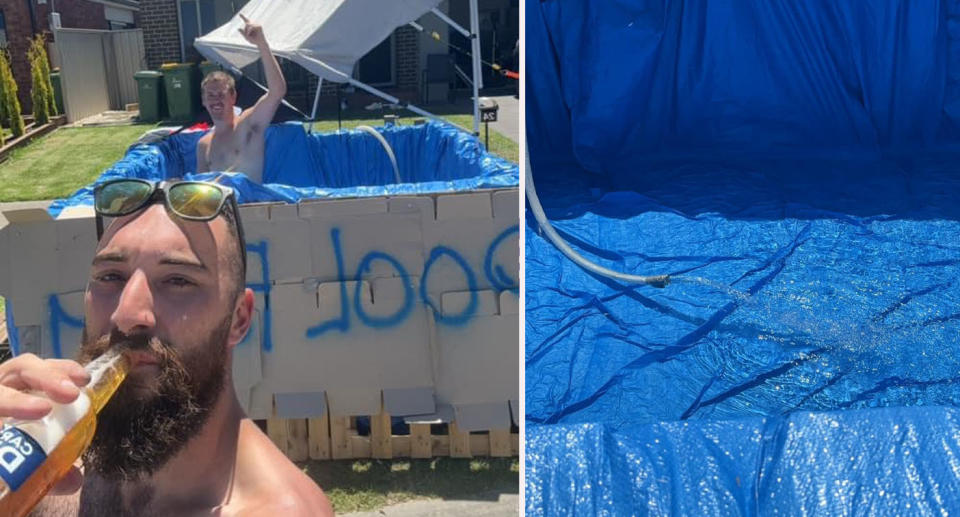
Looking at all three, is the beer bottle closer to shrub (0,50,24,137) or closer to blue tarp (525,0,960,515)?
blue tarp (525,0,960,515)

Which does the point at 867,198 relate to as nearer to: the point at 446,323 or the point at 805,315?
the point at 805,315

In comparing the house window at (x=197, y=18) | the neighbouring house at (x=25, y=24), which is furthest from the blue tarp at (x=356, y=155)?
the neighbouring house at (x=25, y=24)

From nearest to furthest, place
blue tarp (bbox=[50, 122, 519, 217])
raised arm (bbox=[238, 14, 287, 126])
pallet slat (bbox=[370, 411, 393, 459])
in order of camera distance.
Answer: raised arm (bbox=[238, 14, 287, 126]) < pallet slat (bbox=[370, 411, 393, 459]) < blue tarp (bbox=[50, 122, 519, 217])

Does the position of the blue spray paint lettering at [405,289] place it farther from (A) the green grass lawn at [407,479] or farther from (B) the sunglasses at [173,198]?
(B) the sunglasses at [173,198]

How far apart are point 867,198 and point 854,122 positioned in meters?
1.54

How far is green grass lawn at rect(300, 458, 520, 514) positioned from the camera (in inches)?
125

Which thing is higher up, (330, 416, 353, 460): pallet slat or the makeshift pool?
the makeshift pool

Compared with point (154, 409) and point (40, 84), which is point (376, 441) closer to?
point (154, 409)

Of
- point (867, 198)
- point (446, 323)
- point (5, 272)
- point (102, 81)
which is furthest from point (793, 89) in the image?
point (102, 81)

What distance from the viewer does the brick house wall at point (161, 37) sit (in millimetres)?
13203

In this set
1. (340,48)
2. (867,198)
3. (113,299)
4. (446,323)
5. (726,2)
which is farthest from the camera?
(726,2)

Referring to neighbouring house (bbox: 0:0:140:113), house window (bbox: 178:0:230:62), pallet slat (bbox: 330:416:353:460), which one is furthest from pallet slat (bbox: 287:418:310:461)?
neighbouring house (bbox: 0:0:140:113)

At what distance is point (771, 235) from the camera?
17.8ft

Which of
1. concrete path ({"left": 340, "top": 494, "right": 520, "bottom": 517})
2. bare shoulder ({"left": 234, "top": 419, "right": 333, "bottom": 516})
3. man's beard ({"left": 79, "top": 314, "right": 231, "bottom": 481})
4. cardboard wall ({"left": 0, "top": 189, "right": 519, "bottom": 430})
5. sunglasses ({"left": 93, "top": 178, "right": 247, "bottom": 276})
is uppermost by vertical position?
sunglasses ({"left": 93, "top": 178, "right": 247, "bottom": 276})
